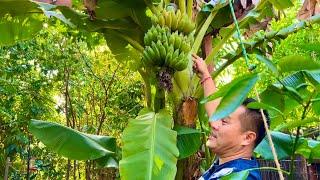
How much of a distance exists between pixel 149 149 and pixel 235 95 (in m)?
0.77

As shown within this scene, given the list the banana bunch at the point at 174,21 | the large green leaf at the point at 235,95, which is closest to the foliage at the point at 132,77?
the large green leaf at the point at 235,95

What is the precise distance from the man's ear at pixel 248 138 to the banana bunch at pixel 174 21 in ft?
1.79

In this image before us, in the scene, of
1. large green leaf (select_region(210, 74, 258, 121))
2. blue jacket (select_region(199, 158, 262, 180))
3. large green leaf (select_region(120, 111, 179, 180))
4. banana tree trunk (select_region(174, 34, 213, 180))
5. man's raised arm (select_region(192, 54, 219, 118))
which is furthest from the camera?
banana tree trunk (select_region(174, 34, 213, 180))

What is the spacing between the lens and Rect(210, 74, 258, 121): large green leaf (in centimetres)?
63

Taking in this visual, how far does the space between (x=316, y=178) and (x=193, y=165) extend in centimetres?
283

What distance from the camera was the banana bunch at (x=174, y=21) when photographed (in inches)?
62.2

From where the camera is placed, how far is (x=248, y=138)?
122 cm

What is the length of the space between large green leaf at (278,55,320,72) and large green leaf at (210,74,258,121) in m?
0.16

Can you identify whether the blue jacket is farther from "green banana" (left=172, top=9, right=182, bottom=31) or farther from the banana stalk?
"green banana" (left=172, top=9, right=182, bottom=31)

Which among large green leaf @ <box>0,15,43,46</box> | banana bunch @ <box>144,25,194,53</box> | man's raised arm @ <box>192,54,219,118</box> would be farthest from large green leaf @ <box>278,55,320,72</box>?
large green leaf @ <box>0,15,43,46</box>

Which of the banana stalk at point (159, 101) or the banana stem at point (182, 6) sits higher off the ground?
the banana stem at point (182, 6)

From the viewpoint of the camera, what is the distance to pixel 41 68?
12.3ft

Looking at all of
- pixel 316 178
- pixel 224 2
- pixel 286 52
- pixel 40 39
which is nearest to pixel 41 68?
pixel 40 39

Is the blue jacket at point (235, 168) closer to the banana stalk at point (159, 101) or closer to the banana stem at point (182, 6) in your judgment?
the banana stalk at point (159, 101)
